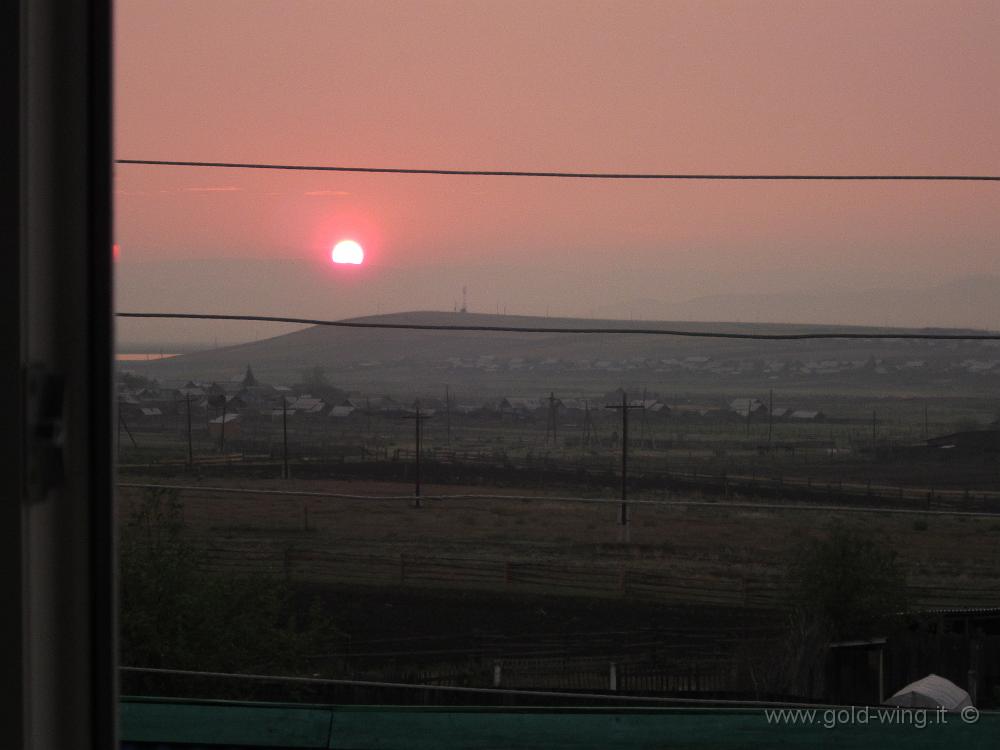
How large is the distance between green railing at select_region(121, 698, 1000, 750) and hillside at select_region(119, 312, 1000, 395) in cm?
528

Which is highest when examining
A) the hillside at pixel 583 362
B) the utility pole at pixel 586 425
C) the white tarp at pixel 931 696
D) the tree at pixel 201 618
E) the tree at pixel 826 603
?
the hillside at pixel 583 362

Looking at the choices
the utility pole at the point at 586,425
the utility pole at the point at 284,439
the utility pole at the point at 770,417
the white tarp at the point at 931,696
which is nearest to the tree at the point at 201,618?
the utility pole at the point at 284,439

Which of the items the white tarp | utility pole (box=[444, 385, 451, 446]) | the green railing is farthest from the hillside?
the green railing

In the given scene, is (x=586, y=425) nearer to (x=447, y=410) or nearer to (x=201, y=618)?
(x=447, y=410)

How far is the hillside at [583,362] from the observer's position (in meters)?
7.33

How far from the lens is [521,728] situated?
124 centimetres

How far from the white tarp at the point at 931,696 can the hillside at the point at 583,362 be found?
13.9 ft

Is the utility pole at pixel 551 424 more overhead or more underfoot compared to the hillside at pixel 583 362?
more underfoot

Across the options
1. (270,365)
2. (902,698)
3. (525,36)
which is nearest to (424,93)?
(525,36)

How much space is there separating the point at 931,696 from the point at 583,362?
23.3ft

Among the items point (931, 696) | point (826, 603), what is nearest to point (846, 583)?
point (826, 603)

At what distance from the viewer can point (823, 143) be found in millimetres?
7023

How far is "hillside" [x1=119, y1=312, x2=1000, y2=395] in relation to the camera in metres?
7.33

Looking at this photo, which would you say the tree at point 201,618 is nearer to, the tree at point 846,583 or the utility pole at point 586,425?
the utility pole at point 586,425
